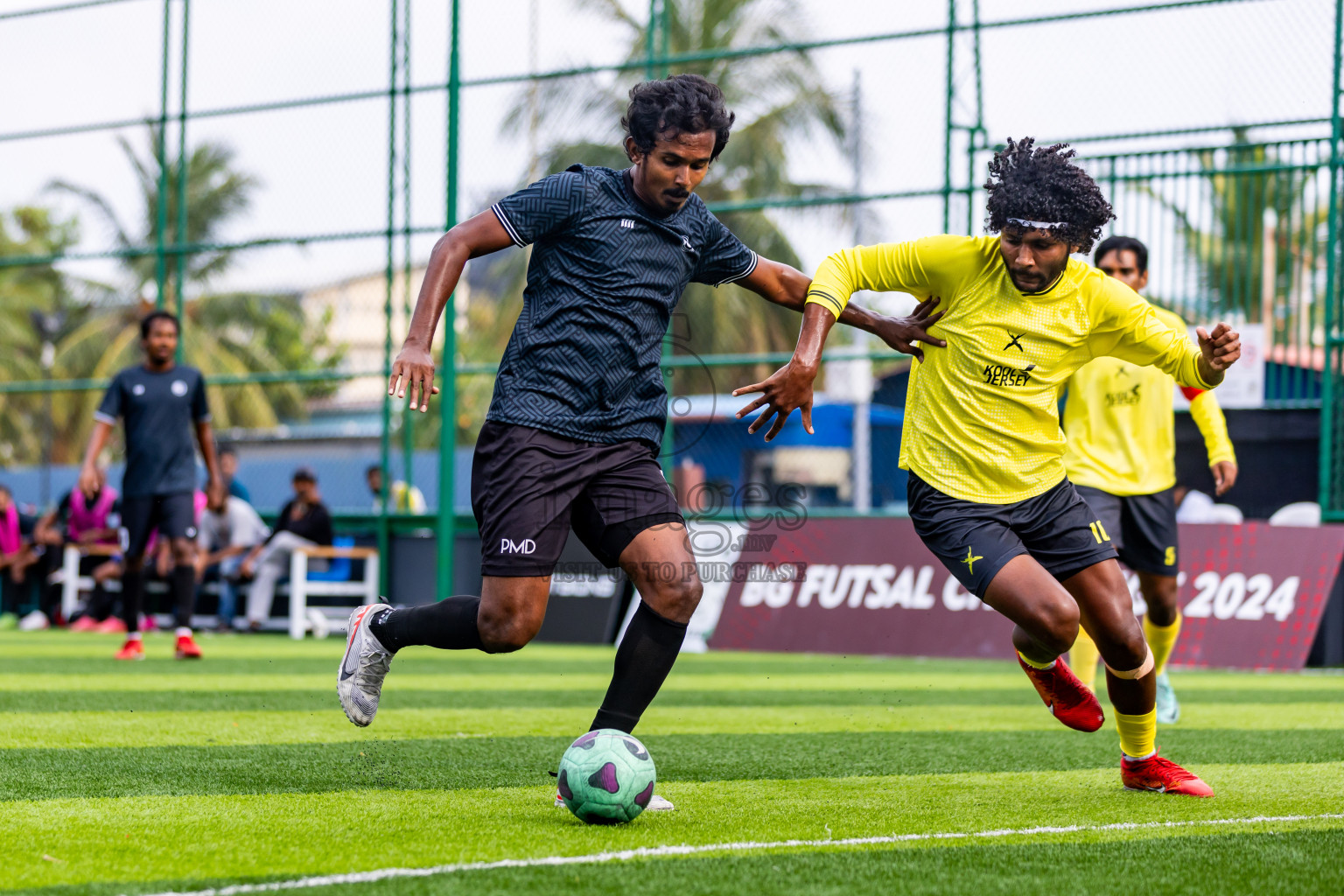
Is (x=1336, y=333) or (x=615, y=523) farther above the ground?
(x=1336, y=333)

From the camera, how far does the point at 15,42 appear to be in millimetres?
18422

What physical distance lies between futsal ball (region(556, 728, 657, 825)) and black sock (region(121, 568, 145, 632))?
6.90 m

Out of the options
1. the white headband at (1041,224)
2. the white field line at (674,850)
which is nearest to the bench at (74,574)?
the white headband at (1041,224)

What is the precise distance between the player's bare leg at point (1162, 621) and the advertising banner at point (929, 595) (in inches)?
143

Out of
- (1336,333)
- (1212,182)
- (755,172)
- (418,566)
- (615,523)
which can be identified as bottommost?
(418,566)

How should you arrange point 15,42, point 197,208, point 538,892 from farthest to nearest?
point 197,208, point 15,42, point 538,892

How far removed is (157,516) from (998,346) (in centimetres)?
690

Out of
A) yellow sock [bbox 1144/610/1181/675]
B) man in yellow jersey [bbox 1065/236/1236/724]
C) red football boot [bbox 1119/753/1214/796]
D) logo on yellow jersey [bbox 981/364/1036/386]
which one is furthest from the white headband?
yellow sock [bbox 1144/610/1181/675]

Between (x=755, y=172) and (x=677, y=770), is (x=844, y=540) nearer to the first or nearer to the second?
(x=677, y=770)

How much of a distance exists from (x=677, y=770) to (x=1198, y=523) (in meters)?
7.07

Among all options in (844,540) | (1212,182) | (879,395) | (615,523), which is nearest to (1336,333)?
(1212,182)

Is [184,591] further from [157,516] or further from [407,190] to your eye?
Answer: [407,190]

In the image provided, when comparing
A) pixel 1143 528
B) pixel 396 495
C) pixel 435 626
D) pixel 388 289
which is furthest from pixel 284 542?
pixel 435 626

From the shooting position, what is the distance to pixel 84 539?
15523mm
